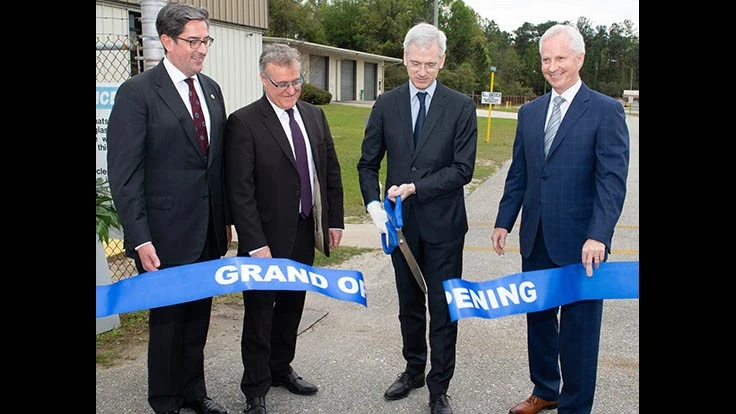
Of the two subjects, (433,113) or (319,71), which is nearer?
(433,113)

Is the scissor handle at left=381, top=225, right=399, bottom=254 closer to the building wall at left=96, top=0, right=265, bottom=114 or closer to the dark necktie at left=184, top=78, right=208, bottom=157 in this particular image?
the dark necktie at left=184, top=78, right=208, bottom=157

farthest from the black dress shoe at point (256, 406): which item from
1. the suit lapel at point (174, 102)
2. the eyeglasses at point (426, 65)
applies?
the eyeglasses at point (426, 65)

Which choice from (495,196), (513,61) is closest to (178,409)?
(495,196)

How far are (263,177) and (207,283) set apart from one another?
72cm

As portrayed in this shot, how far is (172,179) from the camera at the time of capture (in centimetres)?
365

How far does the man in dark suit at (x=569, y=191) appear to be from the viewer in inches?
136

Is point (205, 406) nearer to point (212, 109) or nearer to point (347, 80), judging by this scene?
point (212, 109)

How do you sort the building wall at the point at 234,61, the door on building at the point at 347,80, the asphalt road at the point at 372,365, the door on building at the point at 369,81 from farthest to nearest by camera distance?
the door on building at the point at 369,81 < the door on building at the point at 347,80 < the building wall at the point at 234,61 < the asphalt road at the point at 372,365

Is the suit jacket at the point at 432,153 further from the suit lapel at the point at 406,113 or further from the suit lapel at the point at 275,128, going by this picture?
the suit lapel at the point at 275,128

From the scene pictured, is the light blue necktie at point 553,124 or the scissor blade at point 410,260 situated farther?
the scissor blade at point 410,260

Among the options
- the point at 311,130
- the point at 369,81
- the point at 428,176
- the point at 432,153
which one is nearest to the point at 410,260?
the point at 428,176

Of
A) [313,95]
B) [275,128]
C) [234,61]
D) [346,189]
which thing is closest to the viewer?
[275,128]

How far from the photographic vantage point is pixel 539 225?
3777 mm

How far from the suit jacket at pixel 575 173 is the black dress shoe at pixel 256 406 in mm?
1818
